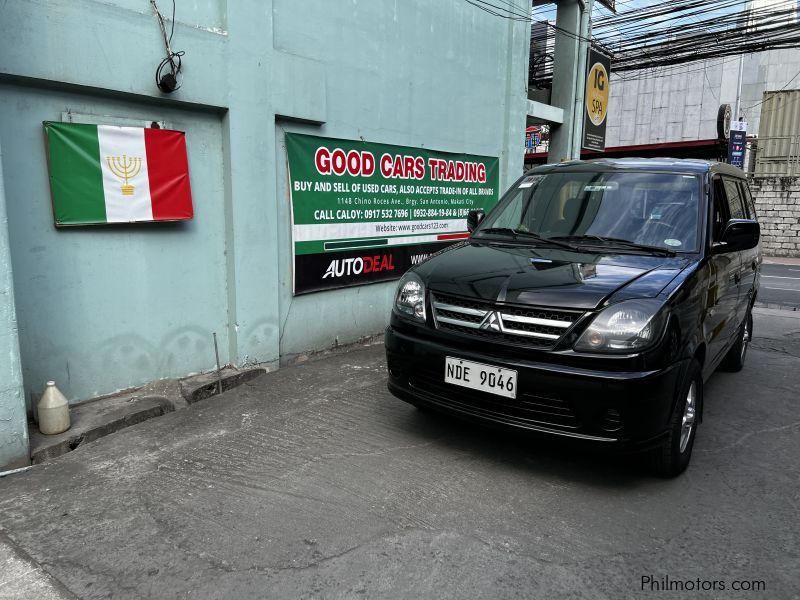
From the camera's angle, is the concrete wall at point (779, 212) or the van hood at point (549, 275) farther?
the concrete wall at point (779, 212)

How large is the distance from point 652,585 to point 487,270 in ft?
5.94

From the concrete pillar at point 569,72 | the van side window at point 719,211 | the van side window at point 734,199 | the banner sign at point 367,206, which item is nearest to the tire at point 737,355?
the van side window at point 734,199

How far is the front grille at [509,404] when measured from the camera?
9.79ft

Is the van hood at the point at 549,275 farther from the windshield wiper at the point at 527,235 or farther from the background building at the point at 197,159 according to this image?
the background building at the point at 197,159

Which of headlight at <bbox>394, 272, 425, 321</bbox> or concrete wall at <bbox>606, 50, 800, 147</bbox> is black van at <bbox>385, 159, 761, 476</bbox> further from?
concrete wall at <bbox>606, 50, 800, 147</bbox>

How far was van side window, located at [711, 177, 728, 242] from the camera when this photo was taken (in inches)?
154

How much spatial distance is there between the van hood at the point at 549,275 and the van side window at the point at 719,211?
572 mm

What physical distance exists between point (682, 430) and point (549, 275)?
1.21 m

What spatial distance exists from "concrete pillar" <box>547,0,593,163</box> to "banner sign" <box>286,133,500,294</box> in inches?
140

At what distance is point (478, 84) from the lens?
802 cm

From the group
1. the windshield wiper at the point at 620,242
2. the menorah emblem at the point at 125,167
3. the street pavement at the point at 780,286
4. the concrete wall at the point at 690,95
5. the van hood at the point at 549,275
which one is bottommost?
the street pavement at the point at 780,286

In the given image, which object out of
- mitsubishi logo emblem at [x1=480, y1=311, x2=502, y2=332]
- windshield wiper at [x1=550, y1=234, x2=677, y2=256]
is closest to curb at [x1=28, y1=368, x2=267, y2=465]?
mitsubishi logo emblem at [x1=480, y1=311, x2=502, y2=332]

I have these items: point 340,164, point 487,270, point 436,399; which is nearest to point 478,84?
point 340,164

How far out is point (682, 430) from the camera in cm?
334
